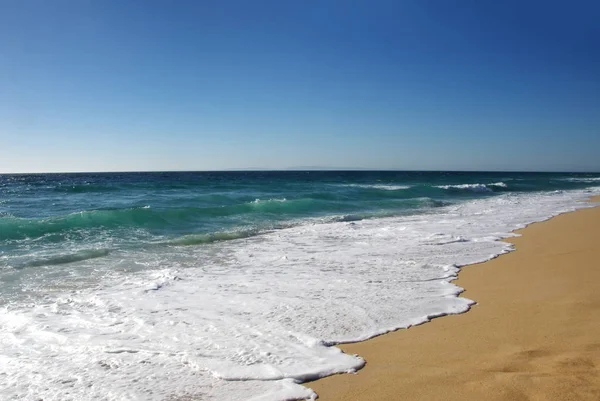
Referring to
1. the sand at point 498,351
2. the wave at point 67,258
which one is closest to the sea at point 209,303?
the wave at point 67,258

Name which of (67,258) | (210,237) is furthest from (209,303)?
(210,237)

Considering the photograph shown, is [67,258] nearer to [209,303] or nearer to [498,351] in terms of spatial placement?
[209,303]

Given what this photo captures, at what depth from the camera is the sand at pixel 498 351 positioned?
9.40 ft

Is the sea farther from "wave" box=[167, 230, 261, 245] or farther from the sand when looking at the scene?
the sand

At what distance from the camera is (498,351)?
3.45 m

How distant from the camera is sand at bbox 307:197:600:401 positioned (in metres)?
2.87

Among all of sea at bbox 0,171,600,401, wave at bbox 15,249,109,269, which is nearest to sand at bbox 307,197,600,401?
sea at bbox 0,171,600,401

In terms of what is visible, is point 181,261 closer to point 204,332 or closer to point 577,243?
point 204,332

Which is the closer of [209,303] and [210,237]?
[209,303]

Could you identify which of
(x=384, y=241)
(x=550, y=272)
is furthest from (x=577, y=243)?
(x=384, y=241)

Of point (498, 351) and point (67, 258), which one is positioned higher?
point (498, 351)

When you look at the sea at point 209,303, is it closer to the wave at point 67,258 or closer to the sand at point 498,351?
the wave at point 67,258

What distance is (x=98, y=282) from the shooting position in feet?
20.4

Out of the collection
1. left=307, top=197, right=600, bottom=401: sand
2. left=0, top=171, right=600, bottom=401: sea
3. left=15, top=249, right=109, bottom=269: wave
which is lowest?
left=15, top=249, right=109, bottom=269: wave
